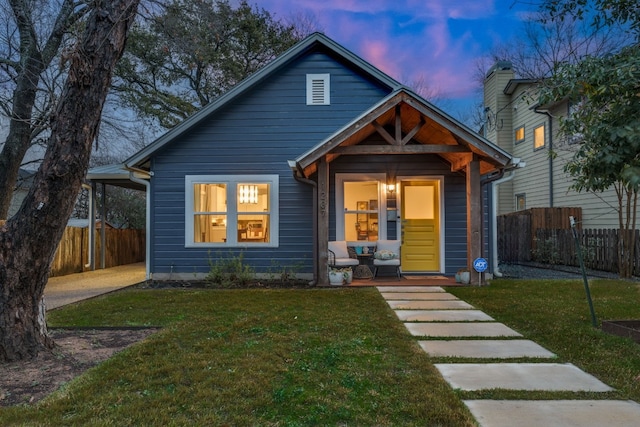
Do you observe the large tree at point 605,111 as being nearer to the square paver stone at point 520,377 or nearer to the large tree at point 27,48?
the square paver stone at point 520,377

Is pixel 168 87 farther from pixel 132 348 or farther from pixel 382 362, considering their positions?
pixel 382 362

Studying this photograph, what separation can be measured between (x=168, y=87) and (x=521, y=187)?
14183mm

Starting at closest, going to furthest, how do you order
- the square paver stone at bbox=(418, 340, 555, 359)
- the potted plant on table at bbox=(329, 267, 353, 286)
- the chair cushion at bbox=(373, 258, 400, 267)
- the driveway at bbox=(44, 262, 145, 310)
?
the square paver stone at bbox=(418, 340, 555, 359)
the driveway at bbox=(44, 262, 145, 310)
the potted plant on table at bbox=(329, 267, 353, 286)
the chair cushion at bbox=(373, 258, 400, 267)

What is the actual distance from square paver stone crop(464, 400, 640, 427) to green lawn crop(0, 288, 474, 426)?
137 mm

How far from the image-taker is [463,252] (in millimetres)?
8742

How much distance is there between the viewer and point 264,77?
28.6 ft

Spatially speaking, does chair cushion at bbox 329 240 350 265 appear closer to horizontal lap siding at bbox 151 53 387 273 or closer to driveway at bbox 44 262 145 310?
horizontal lap siding at bbox 151 53 387 273

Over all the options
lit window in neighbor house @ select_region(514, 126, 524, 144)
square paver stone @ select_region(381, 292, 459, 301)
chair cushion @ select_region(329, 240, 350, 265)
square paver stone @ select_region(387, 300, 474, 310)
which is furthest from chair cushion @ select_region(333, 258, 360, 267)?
lit window in neighbor house @ select_region(514, 126, 524, 144)

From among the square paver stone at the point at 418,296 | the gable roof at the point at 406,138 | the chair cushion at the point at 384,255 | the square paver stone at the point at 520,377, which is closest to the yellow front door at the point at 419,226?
the chair cushion at the point at 384,255

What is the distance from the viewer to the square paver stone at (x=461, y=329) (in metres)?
4.22

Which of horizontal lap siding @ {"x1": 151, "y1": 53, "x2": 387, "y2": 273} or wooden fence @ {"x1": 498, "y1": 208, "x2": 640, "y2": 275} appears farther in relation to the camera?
wooden fence @ {"x1": 498, "y1": 208, "x2": 640, "y2": 275}

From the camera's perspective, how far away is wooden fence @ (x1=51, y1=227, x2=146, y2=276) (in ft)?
32.6

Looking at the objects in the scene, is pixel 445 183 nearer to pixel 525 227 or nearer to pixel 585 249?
pixel 585 249

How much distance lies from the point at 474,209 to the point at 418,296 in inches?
76.3
